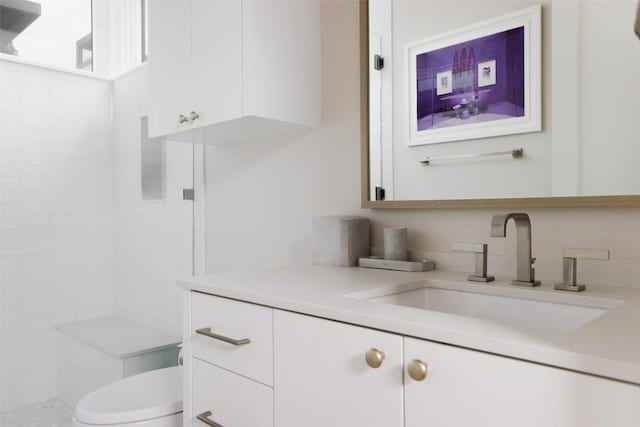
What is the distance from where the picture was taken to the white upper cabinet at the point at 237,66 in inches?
64.1

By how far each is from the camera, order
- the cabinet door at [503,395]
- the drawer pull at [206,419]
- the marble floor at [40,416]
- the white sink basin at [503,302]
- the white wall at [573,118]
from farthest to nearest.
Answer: the marble floor at [40,416] → the drawer pull at [206,419] → the white wall at [573,118] → the white sink basin at [503,302] → the cabinet door at [503,395]

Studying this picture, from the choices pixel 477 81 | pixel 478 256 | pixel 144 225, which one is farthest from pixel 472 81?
pixel 144 225

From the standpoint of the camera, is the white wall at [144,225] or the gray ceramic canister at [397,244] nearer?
the gray ceramic canister at [397,244]

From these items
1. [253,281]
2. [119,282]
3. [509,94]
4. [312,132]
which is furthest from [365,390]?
[119,282]

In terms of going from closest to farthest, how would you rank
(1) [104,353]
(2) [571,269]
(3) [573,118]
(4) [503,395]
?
1. (4) [503,395]
2. (2) [571,269]
3. (3) [573,118]
4. (1) [104,353]

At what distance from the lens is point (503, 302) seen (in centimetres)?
115

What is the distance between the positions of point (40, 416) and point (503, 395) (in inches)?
108

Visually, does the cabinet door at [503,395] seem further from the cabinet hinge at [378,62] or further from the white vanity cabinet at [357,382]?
the cabinet hinge at [378,62]

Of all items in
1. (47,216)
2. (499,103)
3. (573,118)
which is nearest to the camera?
(573,118)

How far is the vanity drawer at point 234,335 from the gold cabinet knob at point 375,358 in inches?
11.9

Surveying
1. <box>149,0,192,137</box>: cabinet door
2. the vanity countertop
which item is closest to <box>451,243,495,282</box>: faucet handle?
the vanity countertop

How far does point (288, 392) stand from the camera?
40.6 inches

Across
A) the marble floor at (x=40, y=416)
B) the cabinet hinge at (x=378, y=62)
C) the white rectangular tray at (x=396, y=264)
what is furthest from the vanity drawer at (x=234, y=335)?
the marble floor at (x=40, y=416)

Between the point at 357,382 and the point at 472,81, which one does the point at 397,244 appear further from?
the point at 357,382
